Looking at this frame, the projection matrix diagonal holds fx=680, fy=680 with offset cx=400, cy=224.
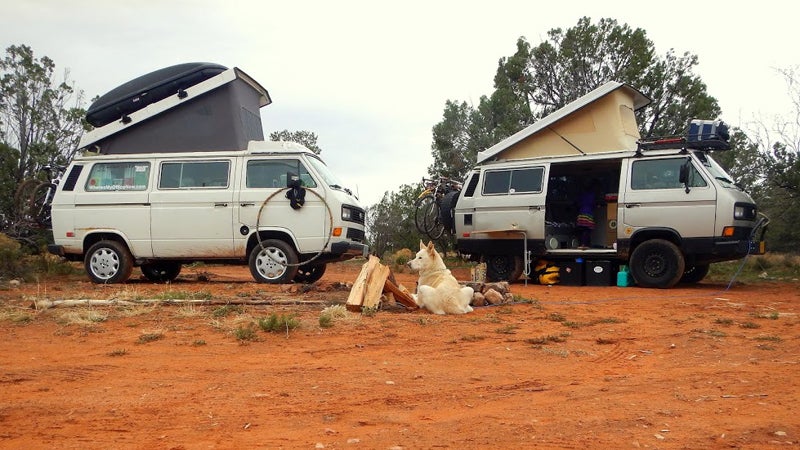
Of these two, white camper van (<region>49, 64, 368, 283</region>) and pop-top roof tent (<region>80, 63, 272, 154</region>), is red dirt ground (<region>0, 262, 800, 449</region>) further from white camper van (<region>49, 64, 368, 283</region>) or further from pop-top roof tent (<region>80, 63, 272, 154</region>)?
pop-top roof tent (<region>80, 63, 272, 154</region>)

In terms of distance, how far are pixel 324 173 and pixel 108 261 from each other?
3.72 m

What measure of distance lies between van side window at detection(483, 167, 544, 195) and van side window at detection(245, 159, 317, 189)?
366 cm

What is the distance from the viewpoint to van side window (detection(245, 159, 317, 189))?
10500 millimetres

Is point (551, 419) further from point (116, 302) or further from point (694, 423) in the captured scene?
point (116, 302)

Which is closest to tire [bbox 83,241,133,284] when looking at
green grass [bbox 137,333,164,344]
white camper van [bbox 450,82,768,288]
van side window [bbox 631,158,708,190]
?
green grass [bbox 137,333,164,344]

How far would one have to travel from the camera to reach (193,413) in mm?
3781

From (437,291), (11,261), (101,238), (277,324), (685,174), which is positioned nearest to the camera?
(277,324)

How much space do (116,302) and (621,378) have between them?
5.64 meters

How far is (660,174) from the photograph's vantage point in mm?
10828

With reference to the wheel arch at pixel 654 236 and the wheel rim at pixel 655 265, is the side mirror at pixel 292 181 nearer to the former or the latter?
the wheel arch at pixel 654 236

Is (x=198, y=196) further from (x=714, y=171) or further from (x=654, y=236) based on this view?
(x=714, y=171)

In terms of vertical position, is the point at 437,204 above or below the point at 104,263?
above

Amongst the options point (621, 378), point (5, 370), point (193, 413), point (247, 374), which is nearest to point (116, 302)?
point (5, 370)

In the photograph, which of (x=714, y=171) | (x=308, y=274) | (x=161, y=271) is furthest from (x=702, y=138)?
(x=161, y=271)
